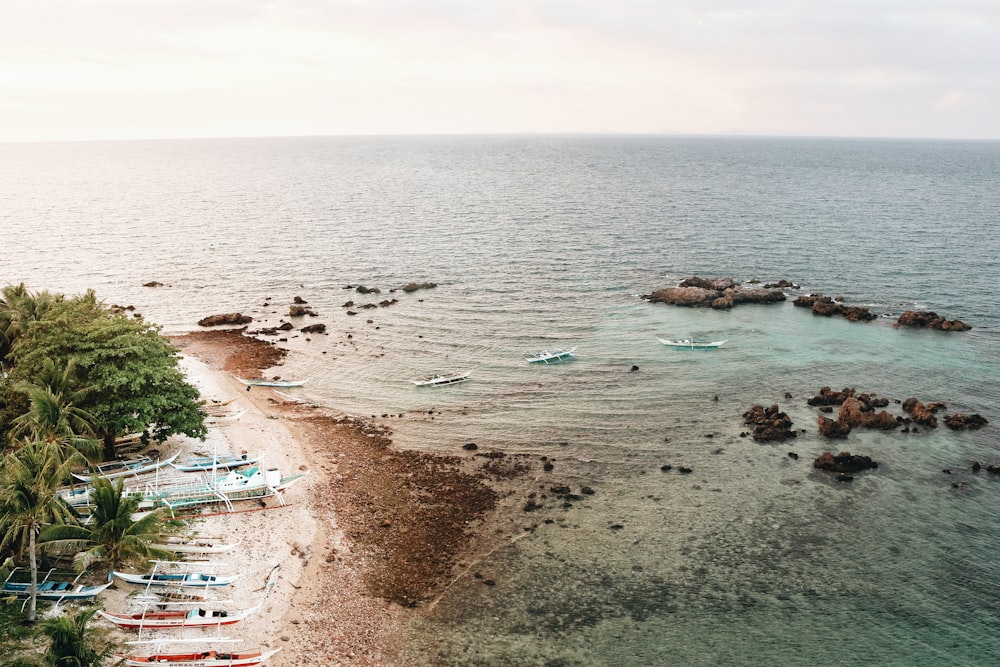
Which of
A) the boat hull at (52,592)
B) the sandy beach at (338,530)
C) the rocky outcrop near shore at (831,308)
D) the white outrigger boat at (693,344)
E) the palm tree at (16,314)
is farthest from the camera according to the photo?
the rocky outcrop near shore at (831,308)

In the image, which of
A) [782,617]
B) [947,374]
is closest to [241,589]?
[782,617]

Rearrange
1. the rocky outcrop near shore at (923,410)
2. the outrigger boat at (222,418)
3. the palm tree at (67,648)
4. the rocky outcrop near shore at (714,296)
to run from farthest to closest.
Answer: the rocky outcrop near shore at (714,296) → the rocky outcrop near shore at (923,410) → the outrigger boat at (222,418) → the palm tree at (67,648)

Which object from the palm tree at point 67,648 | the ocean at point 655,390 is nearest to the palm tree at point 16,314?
the ocean at point 655,390

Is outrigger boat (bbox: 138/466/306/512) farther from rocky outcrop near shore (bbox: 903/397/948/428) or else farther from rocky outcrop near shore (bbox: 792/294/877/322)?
rocky outcrop near shore (bbox: 792/294/877/322)

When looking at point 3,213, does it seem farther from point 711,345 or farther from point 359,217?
point 711,345

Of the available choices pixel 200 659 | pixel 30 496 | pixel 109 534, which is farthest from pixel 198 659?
pixel 30 496

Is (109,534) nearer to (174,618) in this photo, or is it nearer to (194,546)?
(174,618)

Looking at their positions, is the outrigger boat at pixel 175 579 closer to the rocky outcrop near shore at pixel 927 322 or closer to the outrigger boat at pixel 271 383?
the outrigger boat at pixel 271 383
